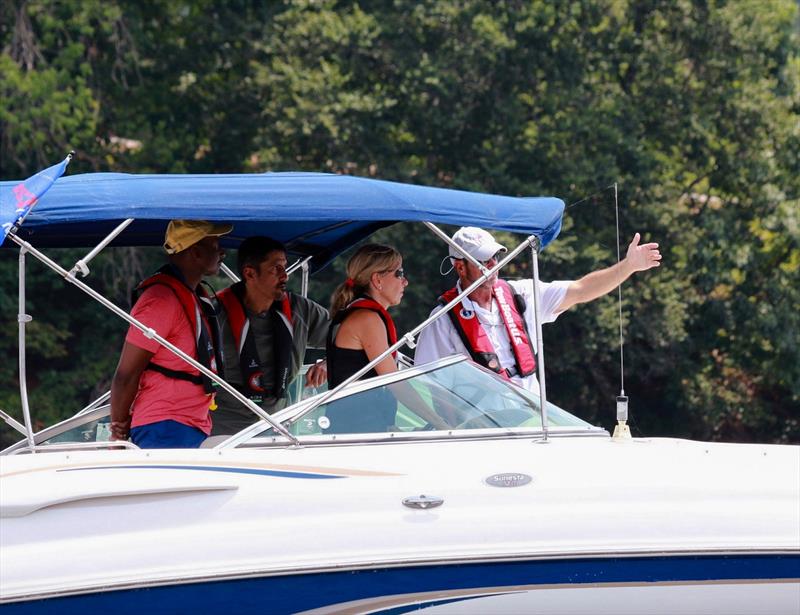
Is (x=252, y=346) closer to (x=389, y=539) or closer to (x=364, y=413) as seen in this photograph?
(x=364, y=413)

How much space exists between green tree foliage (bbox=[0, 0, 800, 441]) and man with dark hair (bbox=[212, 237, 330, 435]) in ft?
40.4

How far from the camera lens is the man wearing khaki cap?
454cm

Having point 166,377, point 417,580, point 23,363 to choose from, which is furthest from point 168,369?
point 417,580

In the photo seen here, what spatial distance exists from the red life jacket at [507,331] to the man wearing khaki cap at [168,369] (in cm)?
120

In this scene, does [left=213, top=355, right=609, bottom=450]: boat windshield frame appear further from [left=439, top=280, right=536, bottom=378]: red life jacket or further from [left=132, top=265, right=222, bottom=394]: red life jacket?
[left=439, top=280, right=536, bottom=378]: red life jacket

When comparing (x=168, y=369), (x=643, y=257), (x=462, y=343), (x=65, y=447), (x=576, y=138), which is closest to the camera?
(x=168, y=369)

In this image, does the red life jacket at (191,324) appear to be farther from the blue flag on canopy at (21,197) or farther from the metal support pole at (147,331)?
the blue flag on canopy at (21,197)

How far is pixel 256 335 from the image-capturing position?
5.12 metres

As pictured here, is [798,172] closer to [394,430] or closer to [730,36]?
[730,36]

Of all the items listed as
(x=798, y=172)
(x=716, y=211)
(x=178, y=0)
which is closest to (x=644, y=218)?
(x=716, y=211)

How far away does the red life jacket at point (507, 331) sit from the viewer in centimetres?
546

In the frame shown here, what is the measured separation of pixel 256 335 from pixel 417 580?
1825 mm

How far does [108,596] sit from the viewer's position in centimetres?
353

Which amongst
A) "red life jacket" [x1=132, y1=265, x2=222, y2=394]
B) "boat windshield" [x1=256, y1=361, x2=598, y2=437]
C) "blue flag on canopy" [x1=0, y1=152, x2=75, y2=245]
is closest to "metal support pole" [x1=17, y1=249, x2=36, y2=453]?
"blue flag on canopy" [x1=0, y1=152, x2=75, y2=245]
